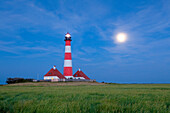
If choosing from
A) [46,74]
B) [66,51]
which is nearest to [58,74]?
[46,74]

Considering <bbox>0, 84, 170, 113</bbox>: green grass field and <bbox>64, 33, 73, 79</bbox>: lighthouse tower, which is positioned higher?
<bbox>64, 33, 73, 79</bbox>: lighthouse tower

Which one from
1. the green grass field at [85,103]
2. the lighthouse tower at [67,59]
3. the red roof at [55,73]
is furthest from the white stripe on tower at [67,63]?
the green grass field at [85,103]

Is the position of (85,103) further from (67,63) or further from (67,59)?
(67,59)

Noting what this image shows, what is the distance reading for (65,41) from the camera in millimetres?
47344

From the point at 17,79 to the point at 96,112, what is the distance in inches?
1909

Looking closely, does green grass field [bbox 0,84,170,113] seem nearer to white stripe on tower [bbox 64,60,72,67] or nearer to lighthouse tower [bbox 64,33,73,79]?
white stripe on tower [bbox 64,60,72,67]

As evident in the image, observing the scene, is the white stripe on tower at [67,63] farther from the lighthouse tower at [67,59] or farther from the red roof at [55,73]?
the red roof at [55,73]

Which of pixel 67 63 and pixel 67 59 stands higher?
pixel 67 59

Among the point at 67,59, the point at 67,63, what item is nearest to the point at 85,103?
the point at 67,63

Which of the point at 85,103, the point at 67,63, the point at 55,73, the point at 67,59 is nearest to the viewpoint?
the point at 85,103

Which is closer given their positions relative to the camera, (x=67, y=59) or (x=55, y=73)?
(x=67, y=59)

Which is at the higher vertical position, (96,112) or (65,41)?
(65,41)

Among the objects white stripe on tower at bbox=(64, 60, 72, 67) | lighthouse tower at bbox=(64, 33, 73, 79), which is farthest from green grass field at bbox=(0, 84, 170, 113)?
lighthouse tower at bbox=(64, 33, 73, 79)

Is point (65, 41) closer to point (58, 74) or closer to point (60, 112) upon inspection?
point (58, 74)
